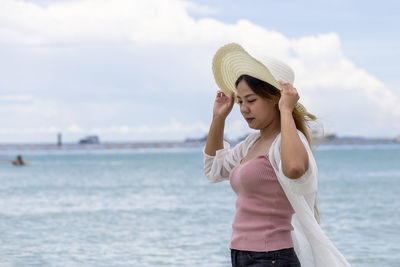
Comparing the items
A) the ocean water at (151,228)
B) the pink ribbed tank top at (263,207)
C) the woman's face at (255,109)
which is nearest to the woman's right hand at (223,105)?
the woman's face at (255,109)

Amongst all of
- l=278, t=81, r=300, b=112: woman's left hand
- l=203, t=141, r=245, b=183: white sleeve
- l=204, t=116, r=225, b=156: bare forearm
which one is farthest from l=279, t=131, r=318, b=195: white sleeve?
l=204, t=116, r=225, b=156: bare forearm

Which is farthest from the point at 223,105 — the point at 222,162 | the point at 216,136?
the point at 222,162

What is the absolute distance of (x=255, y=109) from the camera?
8.31 feet

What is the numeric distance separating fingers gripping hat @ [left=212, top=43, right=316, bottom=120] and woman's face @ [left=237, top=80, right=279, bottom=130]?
0.22 ft

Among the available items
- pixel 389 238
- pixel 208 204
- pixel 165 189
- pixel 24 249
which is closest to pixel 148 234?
pixel 24 249

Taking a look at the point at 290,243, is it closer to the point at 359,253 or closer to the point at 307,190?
the point at 307,190

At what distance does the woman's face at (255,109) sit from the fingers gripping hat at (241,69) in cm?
7

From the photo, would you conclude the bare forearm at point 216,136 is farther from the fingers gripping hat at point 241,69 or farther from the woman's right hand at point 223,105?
the fingers gripping hat at point 241,69

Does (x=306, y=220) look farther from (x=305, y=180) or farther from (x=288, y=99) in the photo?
(x=288, y=99)

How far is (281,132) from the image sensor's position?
2.37 metres

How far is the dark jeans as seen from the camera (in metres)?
2.45

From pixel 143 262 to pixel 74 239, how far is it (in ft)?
8.49

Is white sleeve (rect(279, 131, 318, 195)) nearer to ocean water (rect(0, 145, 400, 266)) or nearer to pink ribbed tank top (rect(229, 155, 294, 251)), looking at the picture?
pink ribbed tank top (rect(229, 155, 294, 251))

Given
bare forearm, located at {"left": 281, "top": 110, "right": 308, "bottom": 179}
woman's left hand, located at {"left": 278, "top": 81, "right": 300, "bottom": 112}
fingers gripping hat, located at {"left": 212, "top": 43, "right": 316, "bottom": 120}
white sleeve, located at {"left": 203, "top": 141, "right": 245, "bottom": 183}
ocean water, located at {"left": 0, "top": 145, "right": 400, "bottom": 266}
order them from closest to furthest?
bare forearm, located at {"left": 281, "top": 110, "right": 308, "bottom": 179}
woman's left hand, located at {"left": 278, "top": 81, "right": 300, "bottom": 112}
fingers gripping hat, located at {"left": 212, "top": 43, "right": 316, "bottom": 120}
white sleeve, located at {"left": 203, "top": 141, "right": 245, "bottom": 183}
ocean water, located at {"left": 0, "top": 145, "right": 400, "bottom": 266}
